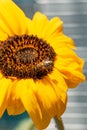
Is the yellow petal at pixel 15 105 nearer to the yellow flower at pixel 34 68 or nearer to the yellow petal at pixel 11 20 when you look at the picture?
the yellow flower at pixel 34 68

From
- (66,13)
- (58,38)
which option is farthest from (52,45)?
(66,13)

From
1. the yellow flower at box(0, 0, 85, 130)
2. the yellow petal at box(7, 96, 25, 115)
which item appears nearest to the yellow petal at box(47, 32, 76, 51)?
the yellow flower at box(0, 0, 85, 130)

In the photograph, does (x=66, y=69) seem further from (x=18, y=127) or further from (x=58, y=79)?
(x=18, y=127)

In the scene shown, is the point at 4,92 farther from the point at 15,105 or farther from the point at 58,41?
the point at 58,41

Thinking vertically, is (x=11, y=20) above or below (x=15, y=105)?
above

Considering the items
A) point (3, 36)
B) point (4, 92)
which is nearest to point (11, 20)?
point (3, 36)

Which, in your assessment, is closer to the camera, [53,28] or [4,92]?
[4,92]
